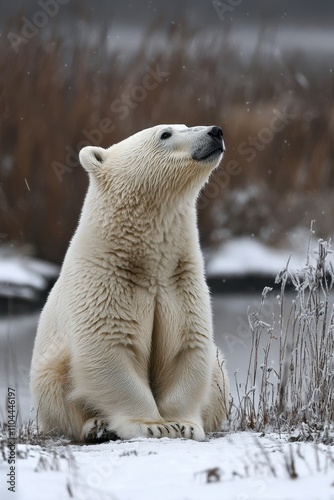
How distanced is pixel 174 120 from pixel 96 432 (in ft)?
34.0

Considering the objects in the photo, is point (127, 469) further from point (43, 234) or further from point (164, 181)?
point (43, 234)

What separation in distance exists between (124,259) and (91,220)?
11.2 inches

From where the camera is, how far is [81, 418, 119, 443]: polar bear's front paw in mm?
A: 4242

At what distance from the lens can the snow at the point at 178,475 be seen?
104 inches

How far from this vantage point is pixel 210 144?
4.48m

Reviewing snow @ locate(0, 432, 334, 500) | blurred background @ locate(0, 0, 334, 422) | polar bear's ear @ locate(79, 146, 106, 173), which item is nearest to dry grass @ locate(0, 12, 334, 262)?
blurred background @ locate(0, 0, 334, 422)

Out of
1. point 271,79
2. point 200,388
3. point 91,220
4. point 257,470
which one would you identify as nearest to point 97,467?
point 257,470

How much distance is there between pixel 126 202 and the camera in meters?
4.56

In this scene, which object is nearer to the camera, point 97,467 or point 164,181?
point 97,467

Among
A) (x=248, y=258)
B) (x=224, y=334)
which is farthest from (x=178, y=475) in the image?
(x=248, y=258)
